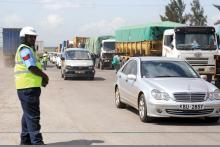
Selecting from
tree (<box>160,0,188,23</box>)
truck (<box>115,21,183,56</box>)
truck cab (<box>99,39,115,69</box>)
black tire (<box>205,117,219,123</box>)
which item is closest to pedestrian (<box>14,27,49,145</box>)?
black tire (<box>205,117,219,123</box>)

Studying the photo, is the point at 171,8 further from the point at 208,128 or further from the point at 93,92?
the point at 208,128

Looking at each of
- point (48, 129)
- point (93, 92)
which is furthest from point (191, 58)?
point (48, 129)

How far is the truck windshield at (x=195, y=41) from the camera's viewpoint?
22562 mm

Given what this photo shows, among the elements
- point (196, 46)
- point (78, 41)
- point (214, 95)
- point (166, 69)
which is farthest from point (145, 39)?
point (78, 41)

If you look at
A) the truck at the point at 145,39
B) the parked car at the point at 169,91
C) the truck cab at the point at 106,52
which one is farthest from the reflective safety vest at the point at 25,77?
the truck cab at the point at 106,52

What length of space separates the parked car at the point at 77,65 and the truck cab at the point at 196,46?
729cm

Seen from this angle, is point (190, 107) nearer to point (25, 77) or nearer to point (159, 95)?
point (159, 95)

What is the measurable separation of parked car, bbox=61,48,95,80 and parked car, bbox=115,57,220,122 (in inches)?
593

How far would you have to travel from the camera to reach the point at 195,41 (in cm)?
2253

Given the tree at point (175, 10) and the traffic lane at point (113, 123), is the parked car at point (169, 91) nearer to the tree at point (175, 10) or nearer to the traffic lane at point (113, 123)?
the traffic lane at point (113, 123)

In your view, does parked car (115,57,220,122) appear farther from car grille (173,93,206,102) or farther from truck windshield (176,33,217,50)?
truck windshield (176,33,217,50)

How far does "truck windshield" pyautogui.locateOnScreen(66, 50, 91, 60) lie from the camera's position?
98.2 feet

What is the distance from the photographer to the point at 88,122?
12.2 meters

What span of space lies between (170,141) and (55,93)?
1113cm
